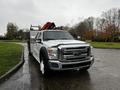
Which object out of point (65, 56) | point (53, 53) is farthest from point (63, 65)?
point (53, 53)

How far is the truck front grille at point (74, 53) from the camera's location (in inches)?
255

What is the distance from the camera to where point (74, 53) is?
661 centimetres

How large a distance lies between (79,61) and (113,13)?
64069mm

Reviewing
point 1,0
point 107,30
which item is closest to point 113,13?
point 107,30

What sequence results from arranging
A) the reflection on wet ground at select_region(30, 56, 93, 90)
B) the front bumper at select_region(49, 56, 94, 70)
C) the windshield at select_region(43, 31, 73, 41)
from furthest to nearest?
1. the windshield at select_region(43, 31, 73, 41)
2. the front bumper at select_region(49, 56, 94, 70)
3. the reflection on wet ground at select_region(30, 56, 93, 90)

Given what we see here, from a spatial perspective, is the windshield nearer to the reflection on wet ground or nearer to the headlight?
the headlight

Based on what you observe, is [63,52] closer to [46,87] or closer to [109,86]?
[46,87]

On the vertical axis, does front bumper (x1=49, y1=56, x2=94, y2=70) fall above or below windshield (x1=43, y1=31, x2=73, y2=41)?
below

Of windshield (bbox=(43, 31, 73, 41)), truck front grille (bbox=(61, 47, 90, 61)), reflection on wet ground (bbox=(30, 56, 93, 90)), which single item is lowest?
reflection on wet ground (bbox=(30, 56, 93, 90))

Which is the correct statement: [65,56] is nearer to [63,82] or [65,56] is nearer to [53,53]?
[53,53]

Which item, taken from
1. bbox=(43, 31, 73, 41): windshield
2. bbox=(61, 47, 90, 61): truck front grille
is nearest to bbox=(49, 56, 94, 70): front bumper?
bbox=(61, 47, 90, 61): truck front grille

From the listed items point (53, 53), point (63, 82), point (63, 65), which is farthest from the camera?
point (53, 53)

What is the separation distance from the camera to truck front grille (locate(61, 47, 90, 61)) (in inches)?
255

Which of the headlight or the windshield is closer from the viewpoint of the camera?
the headlight
